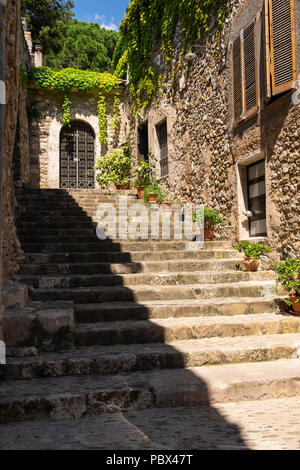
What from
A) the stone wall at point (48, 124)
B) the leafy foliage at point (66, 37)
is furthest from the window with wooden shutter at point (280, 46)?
the leafy foliage at point (66, 37)

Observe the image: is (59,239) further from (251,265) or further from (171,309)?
(251,265)

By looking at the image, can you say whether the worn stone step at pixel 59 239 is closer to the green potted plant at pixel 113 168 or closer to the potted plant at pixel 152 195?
the potted plant at pixel 152 195

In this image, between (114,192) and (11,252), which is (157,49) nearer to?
(114,192)

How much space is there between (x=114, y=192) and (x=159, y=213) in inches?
83.2

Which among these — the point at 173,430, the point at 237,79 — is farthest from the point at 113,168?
the point at 173,430

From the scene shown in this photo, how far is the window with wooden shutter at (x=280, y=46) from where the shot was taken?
521cm

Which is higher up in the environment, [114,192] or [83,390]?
[114,192]

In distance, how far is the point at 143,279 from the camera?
504 centimetres

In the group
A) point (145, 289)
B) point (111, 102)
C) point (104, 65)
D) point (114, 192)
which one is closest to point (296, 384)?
point (145, 289)

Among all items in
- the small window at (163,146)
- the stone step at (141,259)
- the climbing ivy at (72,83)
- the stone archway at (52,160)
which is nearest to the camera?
the stone step at (141,259)

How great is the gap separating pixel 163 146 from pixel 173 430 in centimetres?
911

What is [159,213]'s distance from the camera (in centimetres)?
835

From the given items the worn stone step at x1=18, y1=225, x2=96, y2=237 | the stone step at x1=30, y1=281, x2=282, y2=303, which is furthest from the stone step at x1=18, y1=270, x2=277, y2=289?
the worn stone step at x1=18, y1=225, x2=96, y2=237

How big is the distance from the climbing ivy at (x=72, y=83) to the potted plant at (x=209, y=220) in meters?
7.59
